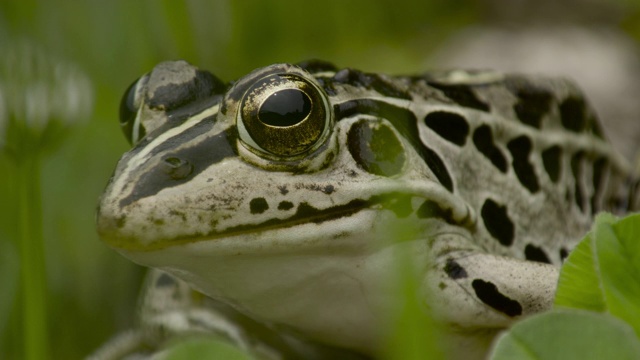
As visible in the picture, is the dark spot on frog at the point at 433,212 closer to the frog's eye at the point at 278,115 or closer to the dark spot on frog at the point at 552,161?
the frog's eye at the point at 278,115

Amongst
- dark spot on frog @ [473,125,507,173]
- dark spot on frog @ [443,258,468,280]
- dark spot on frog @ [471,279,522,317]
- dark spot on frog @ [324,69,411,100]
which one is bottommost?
dark spot on frog @ [471,279,522,317]

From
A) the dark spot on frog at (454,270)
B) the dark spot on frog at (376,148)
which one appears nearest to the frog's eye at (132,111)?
the dark spot on frog at (376,148)

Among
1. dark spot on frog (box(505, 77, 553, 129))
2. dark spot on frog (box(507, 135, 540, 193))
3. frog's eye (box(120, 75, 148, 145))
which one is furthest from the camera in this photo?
dark spot on frog (box(505, 77, 553, 129))

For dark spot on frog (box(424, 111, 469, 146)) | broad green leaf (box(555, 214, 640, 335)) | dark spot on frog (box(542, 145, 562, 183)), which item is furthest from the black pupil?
dark spot on frog (box(542, 145, 562, 183))

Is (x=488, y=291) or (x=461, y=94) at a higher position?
(x=461, y=94)

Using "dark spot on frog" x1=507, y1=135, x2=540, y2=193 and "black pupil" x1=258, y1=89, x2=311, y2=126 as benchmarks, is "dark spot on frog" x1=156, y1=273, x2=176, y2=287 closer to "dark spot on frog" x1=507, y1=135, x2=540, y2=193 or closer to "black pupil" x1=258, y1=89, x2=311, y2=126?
"black pupil" x1=258, y1=89, x2=311, y2=126

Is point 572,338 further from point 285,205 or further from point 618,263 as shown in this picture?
point 285,205

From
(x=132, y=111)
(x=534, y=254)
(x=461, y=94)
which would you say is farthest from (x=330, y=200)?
(x=534, y=254)
